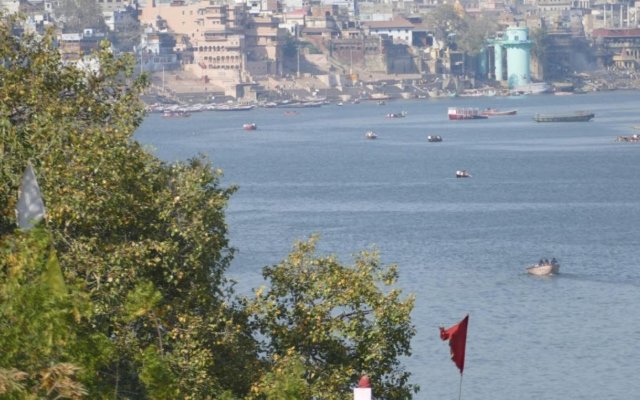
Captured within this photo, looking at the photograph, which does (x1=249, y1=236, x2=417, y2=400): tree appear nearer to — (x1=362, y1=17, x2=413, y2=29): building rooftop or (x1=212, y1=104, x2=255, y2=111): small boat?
(x1=212, y1=104, x2=255, y2=111): small boat

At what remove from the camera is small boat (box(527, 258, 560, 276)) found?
38.5m

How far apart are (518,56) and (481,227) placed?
398 ft

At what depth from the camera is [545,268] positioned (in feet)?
126

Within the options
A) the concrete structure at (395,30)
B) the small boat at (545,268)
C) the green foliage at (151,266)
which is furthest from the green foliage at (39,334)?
the concrete structure at (395,30)

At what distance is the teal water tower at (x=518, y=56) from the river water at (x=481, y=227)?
59.6 meters

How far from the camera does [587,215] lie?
5241cm

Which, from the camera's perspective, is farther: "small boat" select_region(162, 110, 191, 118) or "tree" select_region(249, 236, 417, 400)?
"small boat" select_region(162, 110, 191, 118)

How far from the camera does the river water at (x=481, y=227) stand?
94.4 feet

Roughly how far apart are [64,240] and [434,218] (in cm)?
3786

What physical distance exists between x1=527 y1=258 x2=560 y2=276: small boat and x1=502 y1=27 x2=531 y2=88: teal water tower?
131 metres

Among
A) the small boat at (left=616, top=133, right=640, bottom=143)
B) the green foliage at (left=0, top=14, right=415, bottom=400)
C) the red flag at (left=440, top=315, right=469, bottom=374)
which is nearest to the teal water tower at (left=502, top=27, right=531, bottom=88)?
the small boat at (left=616, top=133, right=640, bottom=143)

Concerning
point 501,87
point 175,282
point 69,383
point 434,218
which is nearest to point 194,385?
point 175,282

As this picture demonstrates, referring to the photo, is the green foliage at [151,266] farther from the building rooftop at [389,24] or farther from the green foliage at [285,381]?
the building rooftop at [389,24]

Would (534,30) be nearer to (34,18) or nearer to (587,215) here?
(34,18)
